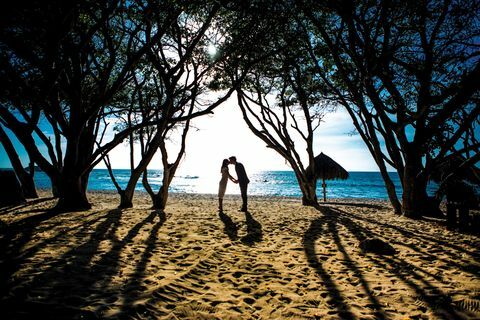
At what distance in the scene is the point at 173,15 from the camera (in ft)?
26.1

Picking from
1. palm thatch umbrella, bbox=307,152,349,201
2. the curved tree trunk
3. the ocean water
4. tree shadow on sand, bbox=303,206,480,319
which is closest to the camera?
tree shadow on sand, bbox=303,206,480,319

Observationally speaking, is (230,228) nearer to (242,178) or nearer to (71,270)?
(242,178)

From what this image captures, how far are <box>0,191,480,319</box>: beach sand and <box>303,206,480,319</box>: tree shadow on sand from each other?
0.7 inches

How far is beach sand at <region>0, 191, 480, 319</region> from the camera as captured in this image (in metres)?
2.94

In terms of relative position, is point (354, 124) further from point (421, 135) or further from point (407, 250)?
point (407, 250)

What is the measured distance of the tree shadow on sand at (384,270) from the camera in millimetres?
3178

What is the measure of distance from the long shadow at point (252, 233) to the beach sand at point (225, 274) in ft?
0.15

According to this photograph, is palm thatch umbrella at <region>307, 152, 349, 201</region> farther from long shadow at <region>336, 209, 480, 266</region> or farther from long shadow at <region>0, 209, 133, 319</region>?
long shadow at <region>0, 209, 133, 319</region>

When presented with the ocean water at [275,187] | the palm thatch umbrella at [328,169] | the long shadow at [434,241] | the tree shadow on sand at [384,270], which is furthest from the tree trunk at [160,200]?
the ocean water at [275,187]

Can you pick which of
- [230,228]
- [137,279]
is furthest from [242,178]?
[137,279]

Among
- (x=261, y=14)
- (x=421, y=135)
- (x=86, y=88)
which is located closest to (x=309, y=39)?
(x=261, y=14)

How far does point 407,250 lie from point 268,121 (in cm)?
940

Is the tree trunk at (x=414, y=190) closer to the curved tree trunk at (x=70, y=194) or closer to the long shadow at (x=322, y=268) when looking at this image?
the long shadow at (x=322, y=268)

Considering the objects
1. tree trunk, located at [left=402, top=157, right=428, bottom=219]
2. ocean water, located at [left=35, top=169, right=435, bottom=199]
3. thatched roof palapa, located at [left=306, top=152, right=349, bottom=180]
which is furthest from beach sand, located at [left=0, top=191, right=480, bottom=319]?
ocean water, located at [left=35, top=169, right=435, bottom=199]
